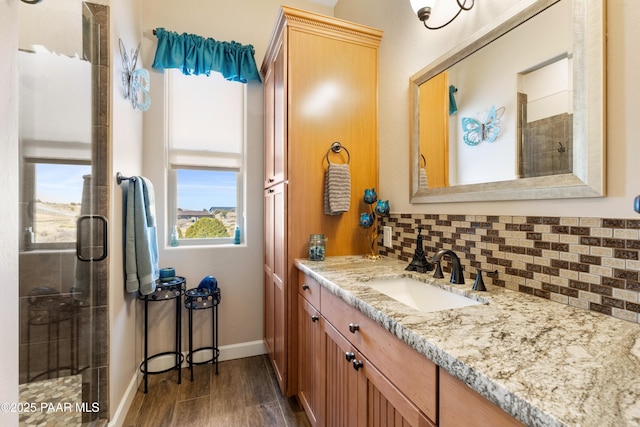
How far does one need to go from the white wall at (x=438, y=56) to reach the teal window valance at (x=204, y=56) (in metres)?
0.97

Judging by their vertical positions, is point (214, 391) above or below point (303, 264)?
Result: below

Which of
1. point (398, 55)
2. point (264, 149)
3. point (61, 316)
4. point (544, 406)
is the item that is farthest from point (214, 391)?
point (398, 55)

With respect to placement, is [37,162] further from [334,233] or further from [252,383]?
[252,383]

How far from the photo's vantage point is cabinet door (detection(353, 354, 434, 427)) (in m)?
0.74

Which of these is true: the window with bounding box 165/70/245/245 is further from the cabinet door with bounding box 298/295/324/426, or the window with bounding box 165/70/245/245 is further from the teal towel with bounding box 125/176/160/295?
the cabinet door with bounding box 298/295/324/426

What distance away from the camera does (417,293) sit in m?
1.32

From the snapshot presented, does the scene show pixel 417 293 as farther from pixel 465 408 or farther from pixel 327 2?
pixel 327 2

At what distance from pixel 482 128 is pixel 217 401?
2.20 metres

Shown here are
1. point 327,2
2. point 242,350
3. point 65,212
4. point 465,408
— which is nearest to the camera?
point 465,408

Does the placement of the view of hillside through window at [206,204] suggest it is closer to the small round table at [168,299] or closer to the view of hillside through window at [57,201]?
the small round table at [168,299]

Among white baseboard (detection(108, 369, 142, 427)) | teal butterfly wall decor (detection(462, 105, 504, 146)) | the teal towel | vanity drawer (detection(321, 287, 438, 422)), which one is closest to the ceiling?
teal butterfly wall decor (detection(462, 105, 504, 146))

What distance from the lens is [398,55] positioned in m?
1.77

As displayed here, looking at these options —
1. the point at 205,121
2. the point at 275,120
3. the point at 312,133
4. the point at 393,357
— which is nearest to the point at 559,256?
the point at 393,357

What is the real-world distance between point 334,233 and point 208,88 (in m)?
1.69
